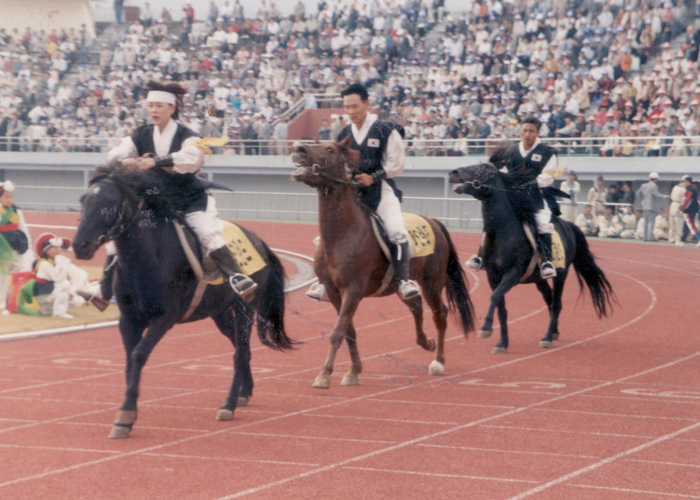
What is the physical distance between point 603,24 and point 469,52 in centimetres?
435

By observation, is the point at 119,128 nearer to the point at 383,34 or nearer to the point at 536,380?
the point at 383,34

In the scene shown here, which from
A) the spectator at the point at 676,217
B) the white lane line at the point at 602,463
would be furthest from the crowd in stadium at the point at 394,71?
the white lane line at the point at 602,463

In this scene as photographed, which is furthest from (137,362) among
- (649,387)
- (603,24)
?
(603,24)

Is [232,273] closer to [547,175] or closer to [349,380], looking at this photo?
[349,380]

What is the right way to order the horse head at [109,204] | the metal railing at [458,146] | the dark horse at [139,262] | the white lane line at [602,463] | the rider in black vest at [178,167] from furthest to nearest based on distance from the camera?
1. the metal railing at [458,146]
2. the rider in black vest at [178,167]
3. the dark horse at [139,262]
4. the horse head at [109,204]
5. the white lane line at [602,463]

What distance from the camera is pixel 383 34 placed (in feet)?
106

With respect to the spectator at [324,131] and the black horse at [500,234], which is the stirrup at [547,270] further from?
the spectator at [324,131]

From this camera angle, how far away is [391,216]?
7.89m

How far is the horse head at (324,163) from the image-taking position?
694cm

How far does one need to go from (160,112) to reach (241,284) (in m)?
1.35

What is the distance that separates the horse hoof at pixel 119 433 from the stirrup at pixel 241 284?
1296 millimetres

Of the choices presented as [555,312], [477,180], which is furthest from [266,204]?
[477,180]

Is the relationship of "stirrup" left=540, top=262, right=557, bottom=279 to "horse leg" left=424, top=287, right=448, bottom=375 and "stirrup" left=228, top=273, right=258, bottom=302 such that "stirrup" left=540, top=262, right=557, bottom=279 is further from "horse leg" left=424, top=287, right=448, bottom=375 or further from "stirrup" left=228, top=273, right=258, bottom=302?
"stirrup" left=228, top=273, right=258, bottom=302

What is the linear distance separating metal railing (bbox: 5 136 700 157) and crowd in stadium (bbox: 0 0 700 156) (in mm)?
54
